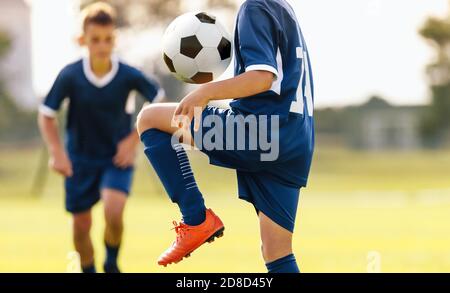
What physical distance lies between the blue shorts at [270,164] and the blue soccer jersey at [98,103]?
9.44ft

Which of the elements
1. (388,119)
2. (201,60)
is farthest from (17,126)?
(201,60)

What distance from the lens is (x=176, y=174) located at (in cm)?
521

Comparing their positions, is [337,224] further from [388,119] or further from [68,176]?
[388,119]

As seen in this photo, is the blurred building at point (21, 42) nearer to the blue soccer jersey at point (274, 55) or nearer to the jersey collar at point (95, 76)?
the jersey collar at point (95, 76)

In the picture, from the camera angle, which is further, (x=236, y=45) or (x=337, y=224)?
(x=337, y=224)

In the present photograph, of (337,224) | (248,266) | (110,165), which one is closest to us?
(110,165)

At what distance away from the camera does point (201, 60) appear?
5.47 metres

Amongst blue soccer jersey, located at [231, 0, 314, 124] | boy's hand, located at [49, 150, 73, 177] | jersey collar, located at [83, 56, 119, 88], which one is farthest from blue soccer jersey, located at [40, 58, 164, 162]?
blue soccer jersey, located at [231, 0, 314, 124]

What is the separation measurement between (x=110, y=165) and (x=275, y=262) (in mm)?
3110

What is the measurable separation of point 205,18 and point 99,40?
97.6 inches

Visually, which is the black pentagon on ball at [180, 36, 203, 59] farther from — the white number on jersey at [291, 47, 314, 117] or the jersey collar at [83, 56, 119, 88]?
the jersey collar at [83, 56, 119, 88]

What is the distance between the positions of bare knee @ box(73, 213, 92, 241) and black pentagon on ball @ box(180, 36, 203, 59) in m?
2.95

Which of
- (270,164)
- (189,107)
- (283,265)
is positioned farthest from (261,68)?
(283,265)

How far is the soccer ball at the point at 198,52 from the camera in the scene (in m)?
5.47
